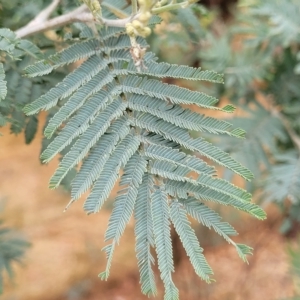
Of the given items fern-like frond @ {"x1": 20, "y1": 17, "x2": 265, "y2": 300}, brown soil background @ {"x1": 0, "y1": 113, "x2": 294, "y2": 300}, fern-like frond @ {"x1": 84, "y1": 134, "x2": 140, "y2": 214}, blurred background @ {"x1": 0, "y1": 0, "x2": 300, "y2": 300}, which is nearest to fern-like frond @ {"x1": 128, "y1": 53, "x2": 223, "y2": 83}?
fern-like frond @ {"x1": 20, "y1": 17, "x2": 265, "y2": 300}

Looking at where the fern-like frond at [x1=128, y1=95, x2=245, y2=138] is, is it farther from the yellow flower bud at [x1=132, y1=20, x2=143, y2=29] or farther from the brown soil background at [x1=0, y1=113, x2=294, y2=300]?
the brown soil background at [x1=0, y1=113, x2=294, y2=300]

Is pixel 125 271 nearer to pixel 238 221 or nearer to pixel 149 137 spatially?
pixel 238 221

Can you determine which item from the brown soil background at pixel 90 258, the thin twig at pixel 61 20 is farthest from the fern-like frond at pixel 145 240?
the brown soil background at pixel 90 258

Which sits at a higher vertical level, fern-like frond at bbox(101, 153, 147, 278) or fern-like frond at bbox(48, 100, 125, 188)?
fern-like frond at bbox(48, 100, 125, 188)

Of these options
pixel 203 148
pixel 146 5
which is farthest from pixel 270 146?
pixel 146 5

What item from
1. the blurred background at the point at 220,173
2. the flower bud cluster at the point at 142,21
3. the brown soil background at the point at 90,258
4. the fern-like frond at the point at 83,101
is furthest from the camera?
the brown soil background at the point at 90,258

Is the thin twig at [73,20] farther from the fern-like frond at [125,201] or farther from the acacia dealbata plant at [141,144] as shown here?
the fern-like frond at [125,201]
